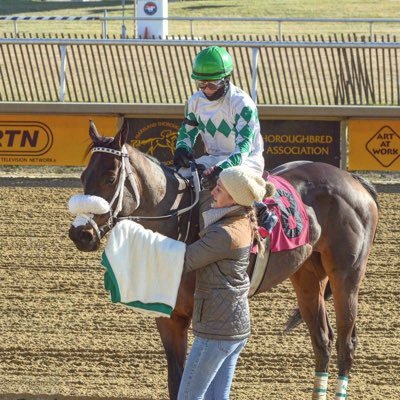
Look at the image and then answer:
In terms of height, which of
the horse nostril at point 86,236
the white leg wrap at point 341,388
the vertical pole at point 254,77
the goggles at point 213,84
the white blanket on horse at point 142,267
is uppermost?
the vertical pole at point 254,77

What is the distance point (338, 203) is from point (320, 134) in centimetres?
627

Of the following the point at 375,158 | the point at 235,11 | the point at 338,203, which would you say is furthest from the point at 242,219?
the point at 235,11

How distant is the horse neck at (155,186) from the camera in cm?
564

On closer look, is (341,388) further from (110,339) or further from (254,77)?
(254,77)

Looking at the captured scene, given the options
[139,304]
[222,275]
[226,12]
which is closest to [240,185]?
[222,275]

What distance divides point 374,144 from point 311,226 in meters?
6.43

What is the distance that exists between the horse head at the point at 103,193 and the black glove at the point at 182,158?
58cm

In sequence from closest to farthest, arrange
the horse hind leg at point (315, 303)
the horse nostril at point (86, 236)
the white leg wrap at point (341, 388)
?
the horse nostril at point (86, 236), the white leg wrap at point (341, 388), the horse hind leg at point (315, 303)

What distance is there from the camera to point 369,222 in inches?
273

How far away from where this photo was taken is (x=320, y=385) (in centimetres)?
659

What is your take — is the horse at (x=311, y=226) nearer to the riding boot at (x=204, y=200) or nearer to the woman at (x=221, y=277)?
the riding boot at (x=204, y=200)

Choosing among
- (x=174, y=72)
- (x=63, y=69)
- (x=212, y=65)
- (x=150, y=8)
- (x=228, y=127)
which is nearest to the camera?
(x=212, y=65)

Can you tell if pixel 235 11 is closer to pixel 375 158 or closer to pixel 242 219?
pixel 375 158

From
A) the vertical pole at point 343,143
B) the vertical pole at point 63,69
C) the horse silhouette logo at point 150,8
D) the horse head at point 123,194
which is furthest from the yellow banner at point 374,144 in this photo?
the horse silhouette logo at point 150,8
